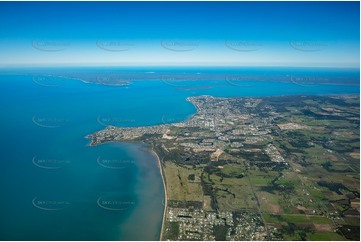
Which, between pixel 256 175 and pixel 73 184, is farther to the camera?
pixel 256 175

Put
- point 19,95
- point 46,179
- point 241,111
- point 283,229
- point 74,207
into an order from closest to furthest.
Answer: point 283,229
point 74,207
point 46,179
point 241,111
point 19,95

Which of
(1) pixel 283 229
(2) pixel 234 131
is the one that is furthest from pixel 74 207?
(2) pixel 234 131

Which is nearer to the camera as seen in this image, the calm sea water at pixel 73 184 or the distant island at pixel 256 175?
the distant island at pixel 256 175

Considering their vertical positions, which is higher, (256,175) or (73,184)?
(256,175)

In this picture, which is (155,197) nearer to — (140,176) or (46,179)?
(140,176)

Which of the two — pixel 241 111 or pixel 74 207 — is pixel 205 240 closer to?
pixel 74 207

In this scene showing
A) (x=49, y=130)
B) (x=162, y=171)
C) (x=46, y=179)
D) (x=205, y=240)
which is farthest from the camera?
(x=49, y=130)

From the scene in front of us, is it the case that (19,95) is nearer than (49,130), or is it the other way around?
(49,130)

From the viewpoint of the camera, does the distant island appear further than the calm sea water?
No
